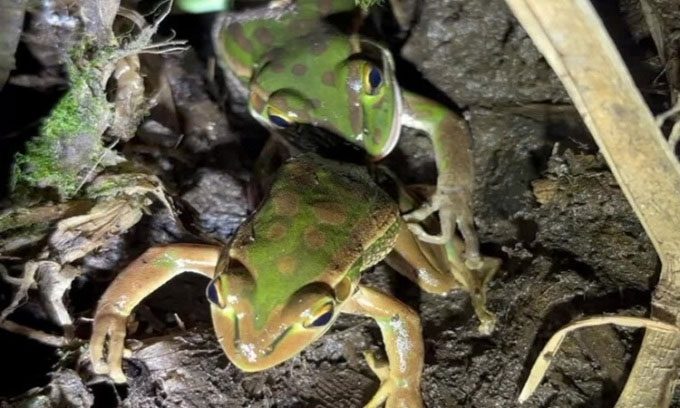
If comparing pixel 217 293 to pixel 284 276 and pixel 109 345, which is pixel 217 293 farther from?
pixel 109 345

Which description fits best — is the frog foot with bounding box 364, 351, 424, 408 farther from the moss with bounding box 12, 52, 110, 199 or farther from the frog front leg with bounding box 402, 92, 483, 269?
the moss with bounding box 12, 52, 110, 199

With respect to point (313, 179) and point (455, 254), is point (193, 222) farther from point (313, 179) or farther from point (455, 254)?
point (455, 254)

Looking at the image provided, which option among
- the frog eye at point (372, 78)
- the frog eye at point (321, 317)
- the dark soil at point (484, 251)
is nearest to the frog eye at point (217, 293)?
the frog eye at point (321, 317)

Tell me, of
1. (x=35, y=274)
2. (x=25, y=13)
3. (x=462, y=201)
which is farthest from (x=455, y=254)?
(x=25, y=13)

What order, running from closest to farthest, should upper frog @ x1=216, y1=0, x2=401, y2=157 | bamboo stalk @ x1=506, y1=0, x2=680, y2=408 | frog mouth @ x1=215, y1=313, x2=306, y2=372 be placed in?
1. bamboo stalk @ x1=506, y1=0, x2=680, y2=408
2. frog mouth @ x1=215, y1=313, x2=306, y2=372
3. upper frog @ x1=216, y1=0, x2=401, y2=157

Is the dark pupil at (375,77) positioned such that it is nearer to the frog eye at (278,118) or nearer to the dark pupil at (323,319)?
the frog eye at (278,118)

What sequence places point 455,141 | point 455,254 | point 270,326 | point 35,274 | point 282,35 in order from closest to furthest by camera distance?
point 270,326, point 35,274, point 455,254, point 455,141, point 282,35

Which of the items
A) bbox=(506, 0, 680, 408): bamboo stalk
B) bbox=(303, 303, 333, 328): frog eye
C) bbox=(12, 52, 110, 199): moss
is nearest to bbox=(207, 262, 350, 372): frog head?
bbox=(303, 303, 333, 328): frog eye
